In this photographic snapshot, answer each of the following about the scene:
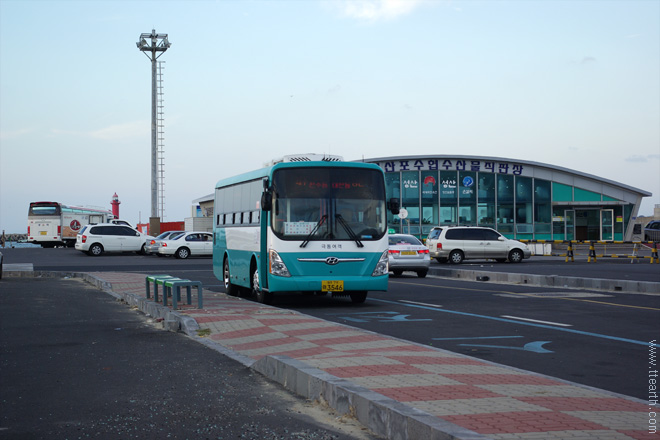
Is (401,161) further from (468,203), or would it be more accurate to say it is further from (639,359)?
(639,359)

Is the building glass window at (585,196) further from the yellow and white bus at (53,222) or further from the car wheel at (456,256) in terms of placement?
the yellow and white bus at (53,222)

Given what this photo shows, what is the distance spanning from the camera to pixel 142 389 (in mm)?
7406

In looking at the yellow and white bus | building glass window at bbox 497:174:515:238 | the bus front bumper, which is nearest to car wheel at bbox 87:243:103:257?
the yellow and white bus

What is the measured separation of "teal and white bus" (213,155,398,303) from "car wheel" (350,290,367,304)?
60mm

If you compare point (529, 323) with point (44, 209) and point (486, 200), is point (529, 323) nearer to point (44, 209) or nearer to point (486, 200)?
point (486, 200)

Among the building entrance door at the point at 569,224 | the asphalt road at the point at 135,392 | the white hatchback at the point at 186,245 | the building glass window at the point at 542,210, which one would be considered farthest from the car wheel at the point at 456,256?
the asphalt road at the point at 135,392

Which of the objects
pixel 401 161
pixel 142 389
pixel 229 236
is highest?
pixel 401 161

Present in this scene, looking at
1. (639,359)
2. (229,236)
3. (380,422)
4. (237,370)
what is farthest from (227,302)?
(380,422)

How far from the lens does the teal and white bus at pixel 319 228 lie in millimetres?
15672

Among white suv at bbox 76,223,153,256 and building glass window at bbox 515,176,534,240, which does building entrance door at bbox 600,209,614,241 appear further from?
white suv at bbox 76,223,153,256

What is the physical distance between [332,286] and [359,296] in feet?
5.72

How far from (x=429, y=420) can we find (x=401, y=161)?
174 ft

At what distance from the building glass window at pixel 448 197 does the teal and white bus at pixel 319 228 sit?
4129 centimetres

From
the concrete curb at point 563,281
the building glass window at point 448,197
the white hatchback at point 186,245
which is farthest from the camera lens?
the building glass window at point 448,197
